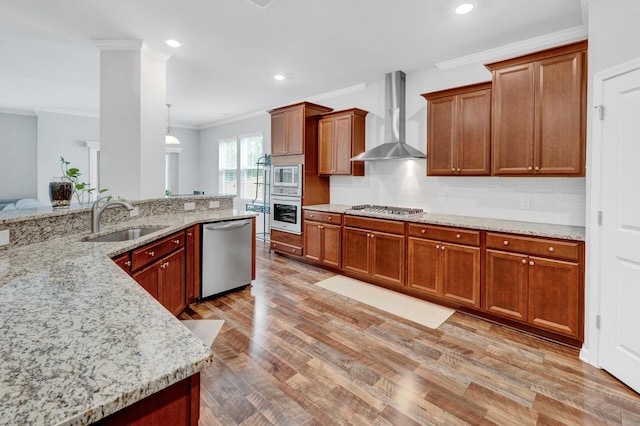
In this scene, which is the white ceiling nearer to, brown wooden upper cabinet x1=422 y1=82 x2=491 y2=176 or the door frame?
brown wooden upper cabinet x1=422 y1=82 x2=491 y2=176

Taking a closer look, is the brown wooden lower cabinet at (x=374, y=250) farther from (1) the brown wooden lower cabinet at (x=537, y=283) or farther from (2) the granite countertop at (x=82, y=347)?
(2) the granite countertop at (x=82, y=347)

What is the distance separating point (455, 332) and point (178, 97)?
5773 mm

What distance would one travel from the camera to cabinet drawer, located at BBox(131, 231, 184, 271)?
2.24m

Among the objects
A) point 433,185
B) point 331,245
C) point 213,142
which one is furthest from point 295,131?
point 213,142

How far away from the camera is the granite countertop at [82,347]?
0.62m

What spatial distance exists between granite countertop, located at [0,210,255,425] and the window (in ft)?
19.6

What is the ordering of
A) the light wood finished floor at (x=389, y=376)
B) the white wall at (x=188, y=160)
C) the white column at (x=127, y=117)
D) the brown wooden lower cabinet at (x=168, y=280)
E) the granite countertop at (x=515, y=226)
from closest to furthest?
the light wood finished floor at (x=389, y=376), the brown wooden lower cabinet at (x=168, y=280), the granite countertop at (x=515, y=226), the white column at (x=127, y=117), the white wall at (x=188, y=160)

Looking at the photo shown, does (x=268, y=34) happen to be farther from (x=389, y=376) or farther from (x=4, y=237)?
(x=389, y=376)

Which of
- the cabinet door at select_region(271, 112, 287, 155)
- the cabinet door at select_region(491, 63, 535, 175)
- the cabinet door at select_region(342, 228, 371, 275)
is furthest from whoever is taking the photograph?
the cabinet door at select_region(271, 112, 287, 155)

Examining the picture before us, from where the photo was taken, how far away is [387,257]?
3910 mm

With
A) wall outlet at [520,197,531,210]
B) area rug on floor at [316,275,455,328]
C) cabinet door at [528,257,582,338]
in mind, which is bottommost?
area rug on floor at [316,275,455,328]

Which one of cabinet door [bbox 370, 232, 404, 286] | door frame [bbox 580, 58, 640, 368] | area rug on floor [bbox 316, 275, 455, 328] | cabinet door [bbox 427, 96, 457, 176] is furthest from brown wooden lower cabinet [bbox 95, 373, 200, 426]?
cabinet door [bbox 427, 96, 457, 176]

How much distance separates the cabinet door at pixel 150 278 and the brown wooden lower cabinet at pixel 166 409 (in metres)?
1.64

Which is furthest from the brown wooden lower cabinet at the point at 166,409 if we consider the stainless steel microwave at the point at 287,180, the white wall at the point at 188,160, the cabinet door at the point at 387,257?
the white wall at the point at 188,160
